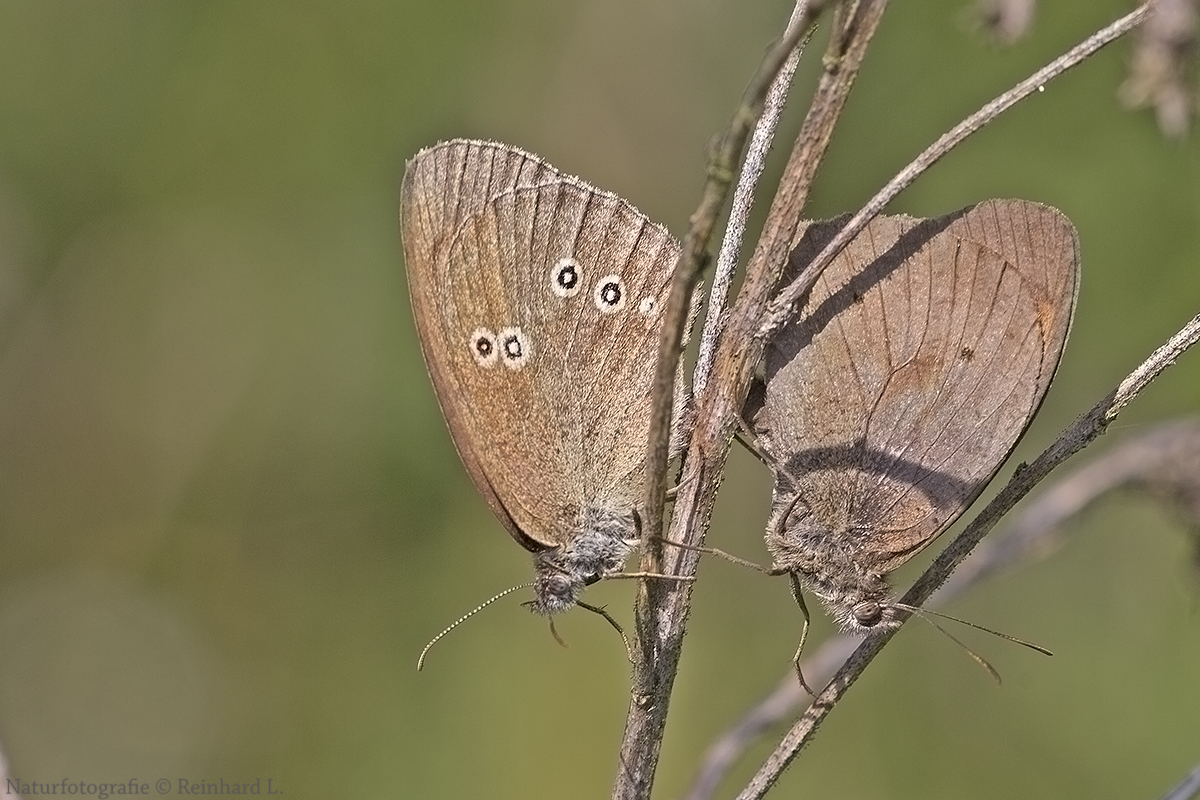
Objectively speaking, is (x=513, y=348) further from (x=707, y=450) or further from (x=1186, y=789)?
(x=1186, y=789)

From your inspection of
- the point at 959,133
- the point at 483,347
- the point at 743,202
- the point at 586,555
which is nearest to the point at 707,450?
the point at 743,202

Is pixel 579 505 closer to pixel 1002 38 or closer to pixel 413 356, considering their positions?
pixel 1002 38

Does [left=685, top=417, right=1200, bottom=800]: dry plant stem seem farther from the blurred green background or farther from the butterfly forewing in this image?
the blurred green background

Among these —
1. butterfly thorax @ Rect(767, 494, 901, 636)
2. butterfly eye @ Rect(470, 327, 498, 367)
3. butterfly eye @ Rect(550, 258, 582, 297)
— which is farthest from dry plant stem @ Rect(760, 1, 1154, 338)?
butterfly eye @ Rect(470, 327, 498, 367)

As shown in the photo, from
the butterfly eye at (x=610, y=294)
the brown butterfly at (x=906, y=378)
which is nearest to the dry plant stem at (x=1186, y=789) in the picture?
the brown butterfly at (x=906, y=378)

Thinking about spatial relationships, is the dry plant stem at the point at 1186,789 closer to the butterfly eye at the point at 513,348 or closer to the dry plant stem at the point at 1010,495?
the dry plant stem at the point at 1010,495

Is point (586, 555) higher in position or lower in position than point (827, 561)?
lower

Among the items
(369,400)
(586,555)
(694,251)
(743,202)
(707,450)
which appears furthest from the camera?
(369,400)
